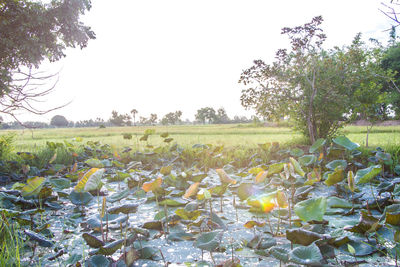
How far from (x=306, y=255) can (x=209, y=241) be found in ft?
1.46

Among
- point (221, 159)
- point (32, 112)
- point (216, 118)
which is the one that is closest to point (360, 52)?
point (221, 159)

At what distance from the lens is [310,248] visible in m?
1.11

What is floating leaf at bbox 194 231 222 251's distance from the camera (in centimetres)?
119

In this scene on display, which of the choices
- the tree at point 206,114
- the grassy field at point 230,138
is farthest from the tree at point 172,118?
the grassy field at point 230,138

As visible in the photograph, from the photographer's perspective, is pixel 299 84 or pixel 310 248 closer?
pixel 310 248

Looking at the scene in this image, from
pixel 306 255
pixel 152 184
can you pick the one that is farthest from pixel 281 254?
pixel 152 184

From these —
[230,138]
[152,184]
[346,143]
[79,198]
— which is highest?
[346,143]

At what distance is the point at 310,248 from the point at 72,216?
6.23 feet

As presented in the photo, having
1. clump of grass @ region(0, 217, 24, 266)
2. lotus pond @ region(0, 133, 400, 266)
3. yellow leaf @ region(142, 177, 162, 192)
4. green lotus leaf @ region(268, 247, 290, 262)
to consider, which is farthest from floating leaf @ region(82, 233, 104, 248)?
green lotus leaf @ region(268, 247, 290, 262)

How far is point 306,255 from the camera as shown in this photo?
42.8 inches

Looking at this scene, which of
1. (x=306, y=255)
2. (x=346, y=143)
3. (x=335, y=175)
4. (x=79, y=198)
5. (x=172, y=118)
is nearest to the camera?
(x=306, y=255)

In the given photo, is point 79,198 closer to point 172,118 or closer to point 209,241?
point 209,241

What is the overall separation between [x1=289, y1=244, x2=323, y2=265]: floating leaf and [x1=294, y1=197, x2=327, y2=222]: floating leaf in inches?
9.8

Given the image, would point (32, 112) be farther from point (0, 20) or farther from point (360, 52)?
point (360, 52)
